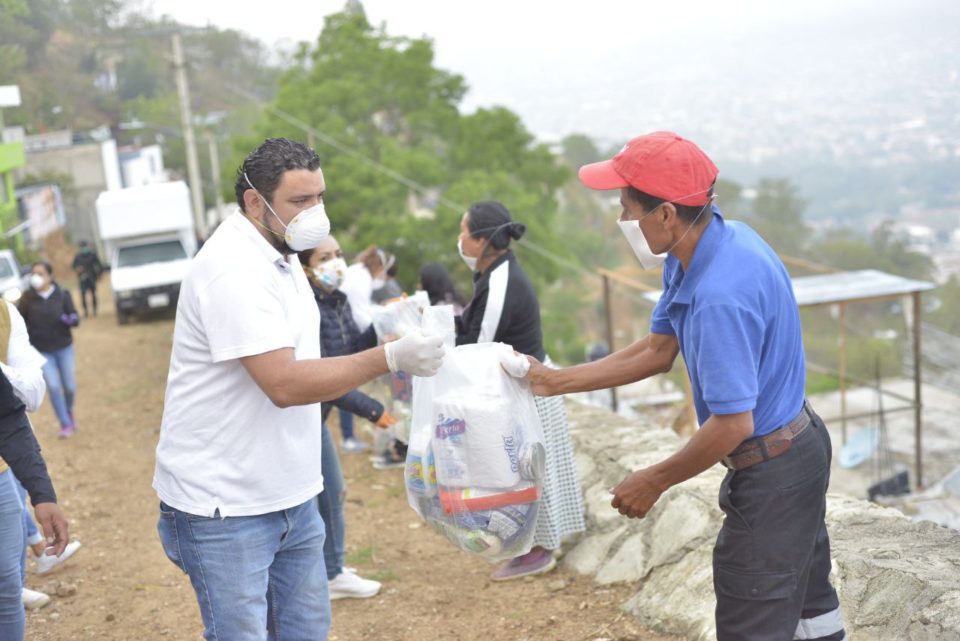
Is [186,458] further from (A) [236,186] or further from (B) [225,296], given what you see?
(A) [236,186]

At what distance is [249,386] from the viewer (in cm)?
255

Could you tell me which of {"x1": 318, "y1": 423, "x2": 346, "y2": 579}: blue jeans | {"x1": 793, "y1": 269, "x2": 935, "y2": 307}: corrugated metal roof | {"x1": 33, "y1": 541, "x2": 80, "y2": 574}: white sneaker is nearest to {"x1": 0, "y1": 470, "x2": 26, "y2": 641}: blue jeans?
{"x1": 318, "y1": 423, "x2": 346, "y2": 579}: blue jeans

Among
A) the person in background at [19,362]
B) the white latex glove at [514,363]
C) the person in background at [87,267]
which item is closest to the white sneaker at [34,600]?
the person in background at [19,362]

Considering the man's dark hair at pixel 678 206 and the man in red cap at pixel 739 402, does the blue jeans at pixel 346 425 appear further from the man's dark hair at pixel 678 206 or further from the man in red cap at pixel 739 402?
the man's dark hair at pixel 678 206

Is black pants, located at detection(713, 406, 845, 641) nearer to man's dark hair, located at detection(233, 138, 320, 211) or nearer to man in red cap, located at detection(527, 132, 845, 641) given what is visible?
man in red cap, located at detection(527, 132, 845, 641)

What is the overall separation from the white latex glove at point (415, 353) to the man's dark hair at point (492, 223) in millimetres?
1882

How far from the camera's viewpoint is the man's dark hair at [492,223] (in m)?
4.51

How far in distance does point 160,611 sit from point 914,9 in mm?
91512

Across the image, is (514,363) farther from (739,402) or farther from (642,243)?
(739,402)

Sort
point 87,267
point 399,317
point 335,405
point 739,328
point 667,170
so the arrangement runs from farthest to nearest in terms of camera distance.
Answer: point 87,267
point 399,317
point 335,405
point 667,170
point 739,328

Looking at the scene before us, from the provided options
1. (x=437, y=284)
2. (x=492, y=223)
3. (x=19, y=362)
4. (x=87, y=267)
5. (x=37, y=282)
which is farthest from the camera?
(x=87, y=267)

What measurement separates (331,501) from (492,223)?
148 cm

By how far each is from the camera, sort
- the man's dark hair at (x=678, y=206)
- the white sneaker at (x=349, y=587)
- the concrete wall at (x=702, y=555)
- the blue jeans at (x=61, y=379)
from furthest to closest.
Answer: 1. the blue jeans at (x=61, y=379)
2. the white sneaker at (x=349, y=587)
3. the concrete wall at (x=702, y=555)
4. the man's dark hair at (x=678, y=206)

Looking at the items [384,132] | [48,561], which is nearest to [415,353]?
[48,561]
